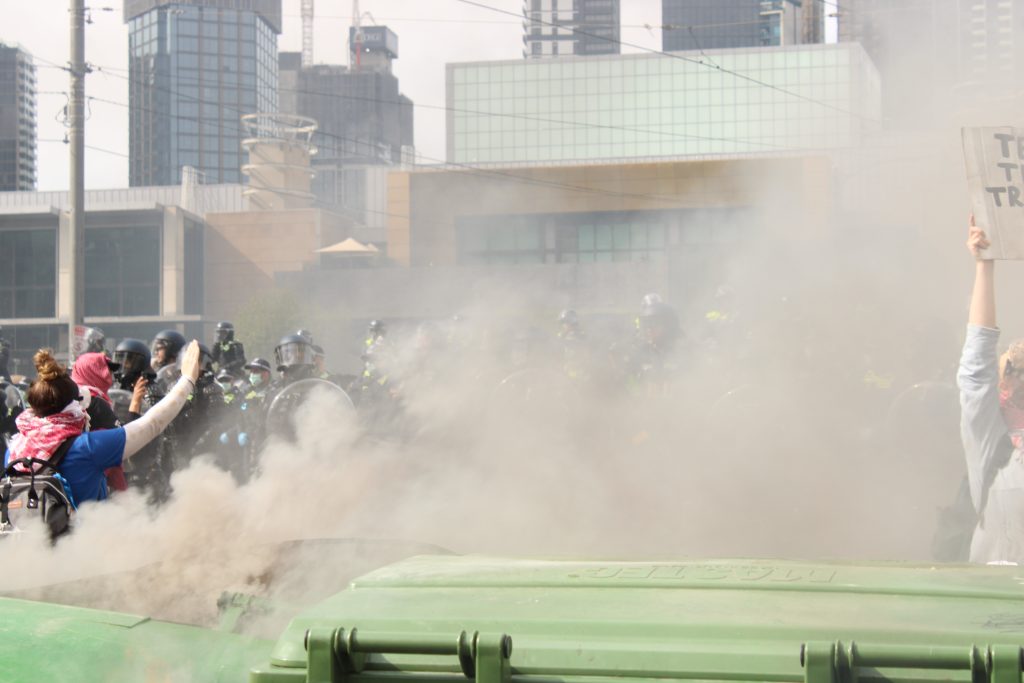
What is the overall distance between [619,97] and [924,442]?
4913 centimetres

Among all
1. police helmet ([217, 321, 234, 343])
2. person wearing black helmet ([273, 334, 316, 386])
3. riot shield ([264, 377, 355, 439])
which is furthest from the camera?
police helmet ([217, 321, 234, 343])

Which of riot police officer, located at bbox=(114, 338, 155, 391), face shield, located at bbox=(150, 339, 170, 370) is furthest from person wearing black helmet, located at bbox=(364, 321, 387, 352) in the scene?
riot police officer, located at bbox=(114, 338, 155, 391)

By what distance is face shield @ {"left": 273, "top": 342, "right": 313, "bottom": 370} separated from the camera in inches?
388

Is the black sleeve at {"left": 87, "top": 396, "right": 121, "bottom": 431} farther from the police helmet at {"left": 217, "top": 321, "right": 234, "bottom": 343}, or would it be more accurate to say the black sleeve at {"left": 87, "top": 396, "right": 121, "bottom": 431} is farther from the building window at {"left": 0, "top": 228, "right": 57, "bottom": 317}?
the building window at {"left": 0, "top": 228, "right": 57, "bottom": 317}

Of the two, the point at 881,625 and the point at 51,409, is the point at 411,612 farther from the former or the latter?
the point at 51,409

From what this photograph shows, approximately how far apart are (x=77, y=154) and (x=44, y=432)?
996 centimetres

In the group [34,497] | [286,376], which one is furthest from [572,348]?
[34,497]

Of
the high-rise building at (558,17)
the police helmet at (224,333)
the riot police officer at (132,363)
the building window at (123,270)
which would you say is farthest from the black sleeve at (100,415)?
the building window at (123,270)

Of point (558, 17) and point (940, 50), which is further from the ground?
point (558, 17)

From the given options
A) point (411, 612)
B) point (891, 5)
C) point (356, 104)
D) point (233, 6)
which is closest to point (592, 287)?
point (891, 5)

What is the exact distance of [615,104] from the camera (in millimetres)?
57219

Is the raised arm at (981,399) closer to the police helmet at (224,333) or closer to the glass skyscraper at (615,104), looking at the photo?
the police helmet at (224,333)

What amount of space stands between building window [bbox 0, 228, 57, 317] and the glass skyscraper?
16.0 m

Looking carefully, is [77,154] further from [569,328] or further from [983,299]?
[983,299]
